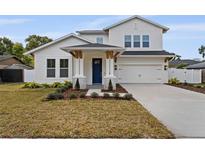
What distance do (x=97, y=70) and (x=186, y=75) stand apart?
38.1 feet

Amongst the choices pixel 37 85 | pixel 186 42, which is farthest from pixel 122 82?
pixel 186 42

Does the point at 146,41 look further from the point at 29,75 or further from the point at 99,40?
the point at 29,75

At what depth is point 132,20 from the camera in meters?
27.0

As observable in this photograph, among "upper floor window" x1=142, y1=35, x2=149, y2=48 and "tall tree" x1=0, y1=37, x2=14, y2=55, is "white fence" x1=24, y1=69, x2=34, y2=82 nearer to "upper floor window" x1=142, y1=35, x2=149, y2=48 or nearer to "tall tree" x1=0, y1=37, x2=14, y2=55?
"upper floor window" x1=142, y1=35, x2=149, y2=48

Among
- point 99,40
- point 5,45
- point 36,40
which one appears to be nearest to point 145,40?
point 99,40

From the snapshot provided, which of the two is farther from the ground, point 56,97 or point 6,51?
point 6,51

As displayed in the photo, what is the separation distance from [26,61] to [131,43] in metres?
30.9

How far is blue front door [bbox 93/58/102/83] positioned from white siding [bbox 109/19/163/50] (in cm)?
426

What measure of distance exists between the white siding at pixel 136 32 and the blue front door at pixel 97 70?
4.26 metres

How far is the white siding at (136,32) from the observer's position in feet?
88.6

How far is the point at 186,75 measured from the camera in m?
29.4

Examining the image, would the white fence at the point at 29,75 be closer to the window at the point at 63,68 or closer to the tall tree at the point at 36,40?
the window at the point at 63,68
